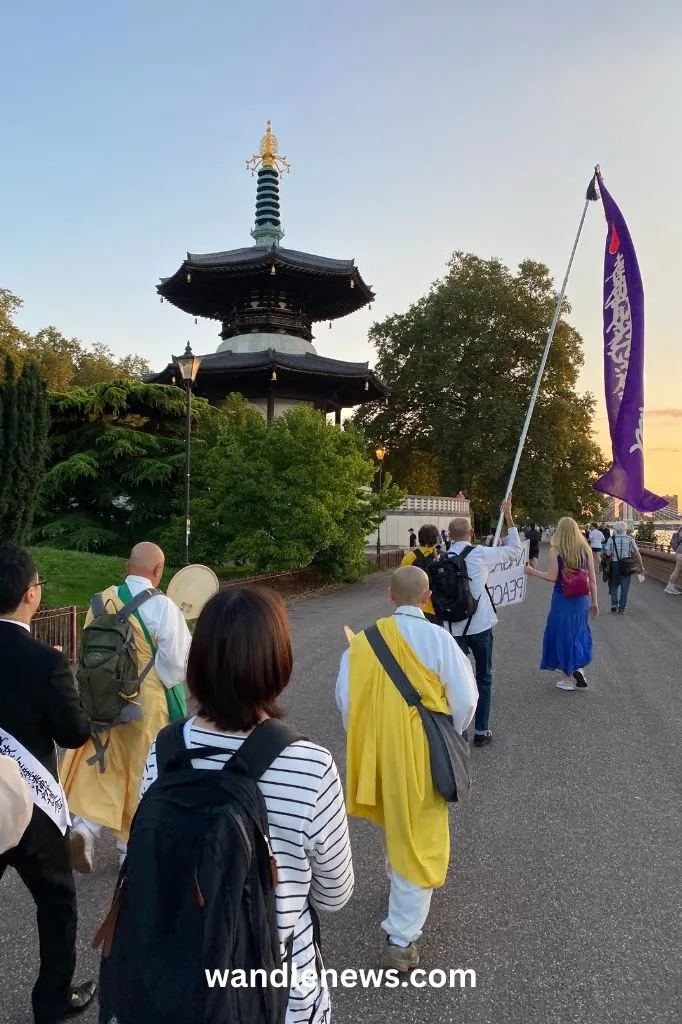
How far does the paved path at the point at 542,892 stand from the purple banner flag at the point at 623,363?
2675 millimetres

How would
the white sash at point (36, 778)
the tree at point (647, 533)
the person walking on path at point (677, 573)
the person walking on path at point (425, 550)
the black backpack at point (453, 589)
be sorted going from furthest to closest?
the tree at point (647, 533)
the person walking on path at point (677, 573)
the person walking on path at point (425, 550)
the black backpack at point (453, 589)
the white sash at point (36, 778)

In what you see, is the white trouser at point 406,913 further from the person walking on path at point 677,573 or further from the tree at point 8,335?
the tree at point 8,335

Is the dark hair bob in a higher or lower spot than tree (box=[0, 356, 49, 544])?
lower

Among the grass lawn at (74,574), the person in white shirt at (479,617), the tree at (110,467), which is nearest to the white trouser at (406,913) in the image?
the person in white shirt at (479,617)

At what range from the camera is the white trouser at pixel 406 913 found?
→ 10.1 ft

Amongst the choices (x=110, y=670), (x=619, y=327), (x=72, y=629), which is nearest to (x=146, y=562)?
(x=110, y=670)

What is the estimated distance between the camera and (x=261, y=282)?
31.2m

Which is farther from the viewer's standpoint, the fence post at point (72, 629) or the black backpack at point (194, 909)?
the fence post at point (72, 629)

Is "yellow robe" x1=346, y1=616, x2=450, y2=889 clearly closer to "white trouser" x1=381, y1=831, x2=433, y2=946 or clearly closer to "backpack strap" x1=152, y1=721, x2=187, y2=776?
"white trouser" x1=381, y1=831, x2=433, y2=946

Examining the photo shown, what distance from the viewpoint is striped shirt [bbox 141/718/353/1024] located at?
163cm

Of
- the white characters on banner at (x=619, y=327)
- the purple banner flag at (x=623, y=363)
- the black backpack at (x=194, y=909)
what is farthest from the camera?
the white characters on banner at (x=619, y=327)

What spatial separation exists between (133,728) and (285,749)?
2.48 meters

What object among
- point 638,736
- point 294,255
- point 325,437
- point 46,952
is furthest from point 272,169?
point 46,952

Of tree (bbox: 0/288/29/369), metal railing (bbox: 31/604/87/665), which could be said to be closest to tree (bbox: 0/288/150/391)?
tree (bbox: 0/288/29/369)
